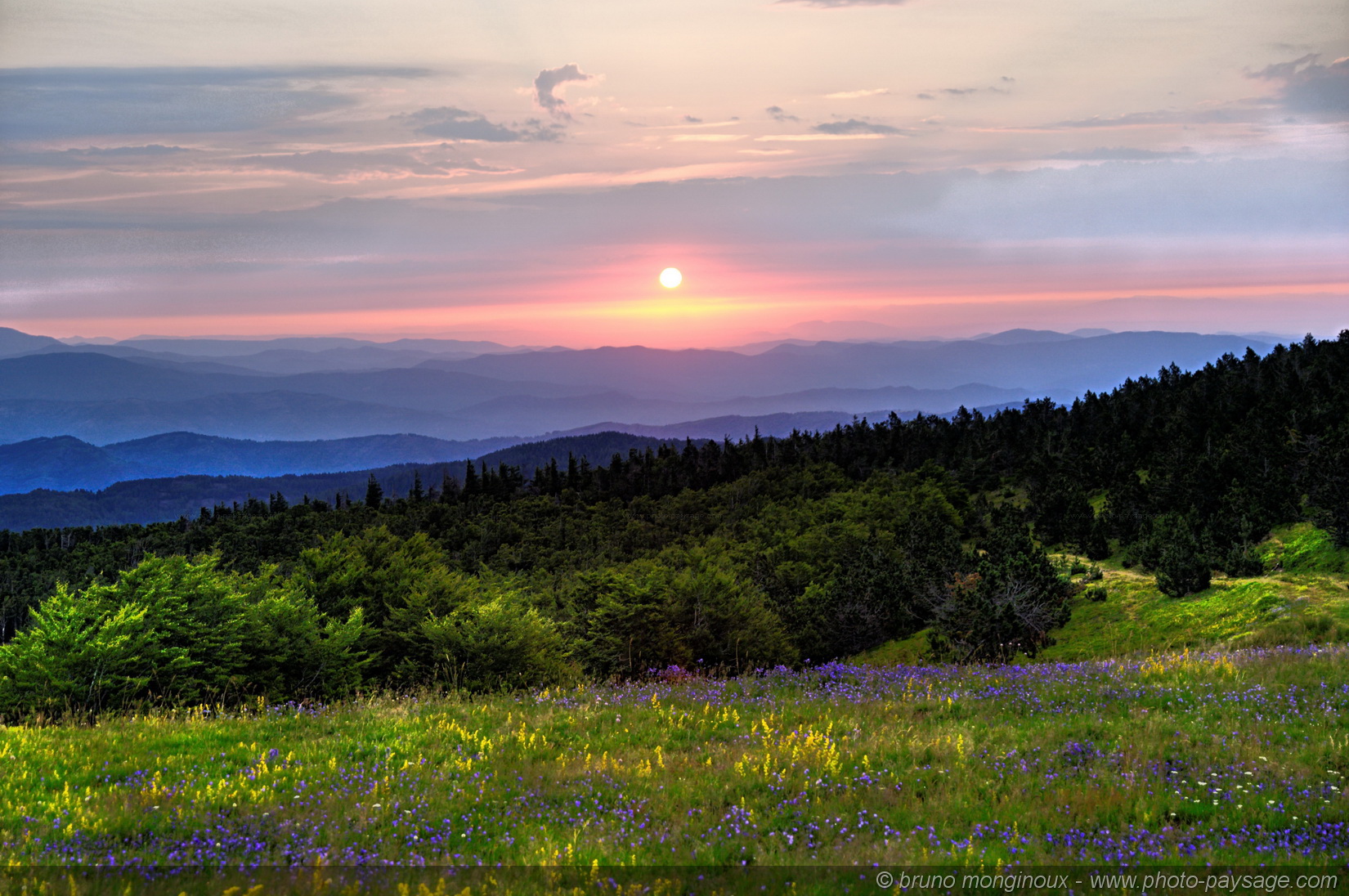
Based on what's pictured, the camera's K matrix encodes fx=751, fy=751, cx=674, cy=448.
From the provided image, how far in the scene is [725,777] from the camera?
30.2ft

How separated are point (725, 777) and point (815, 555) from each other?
61067mm

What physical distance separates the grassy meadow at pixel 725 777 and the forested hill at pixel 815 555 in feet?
27.8

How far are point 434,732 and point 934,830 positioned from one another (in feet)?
23.7

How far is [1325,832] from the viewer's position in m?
7.09

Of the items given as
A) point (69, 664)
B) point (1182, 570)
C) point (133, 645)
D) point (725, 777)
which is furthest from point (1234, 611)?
point (69, 664)

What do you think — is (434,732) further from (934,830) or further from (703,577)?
(703,577)

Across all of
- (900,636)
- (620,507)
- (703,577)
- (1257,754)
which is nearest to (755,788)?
(1257,754)

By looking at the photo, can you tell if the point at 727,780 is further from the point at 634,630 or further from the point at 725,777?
the point at 634,630

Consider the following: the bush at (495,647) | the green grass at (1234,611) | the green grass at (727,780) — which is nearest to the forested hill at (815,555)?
the bush at (495,647)

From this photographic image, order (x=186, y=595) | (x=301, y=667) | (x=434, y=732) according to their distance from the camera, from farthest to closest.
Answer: (x=301, y=667)
(x=186, y=595)
(x=434, y=732)

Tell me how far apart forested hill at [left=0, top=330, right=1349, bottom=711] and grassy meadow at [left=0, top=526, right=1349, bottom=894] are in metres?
8.48

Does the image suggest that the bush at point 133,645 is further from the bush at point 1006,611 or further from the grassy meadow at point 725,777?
the bush at point 1006,611

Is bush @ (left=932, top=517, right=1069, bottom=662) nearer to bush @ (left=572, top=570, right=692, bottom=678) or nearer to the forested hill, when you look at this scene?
the forested hill

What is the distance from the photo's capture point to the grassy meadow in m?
7.10
